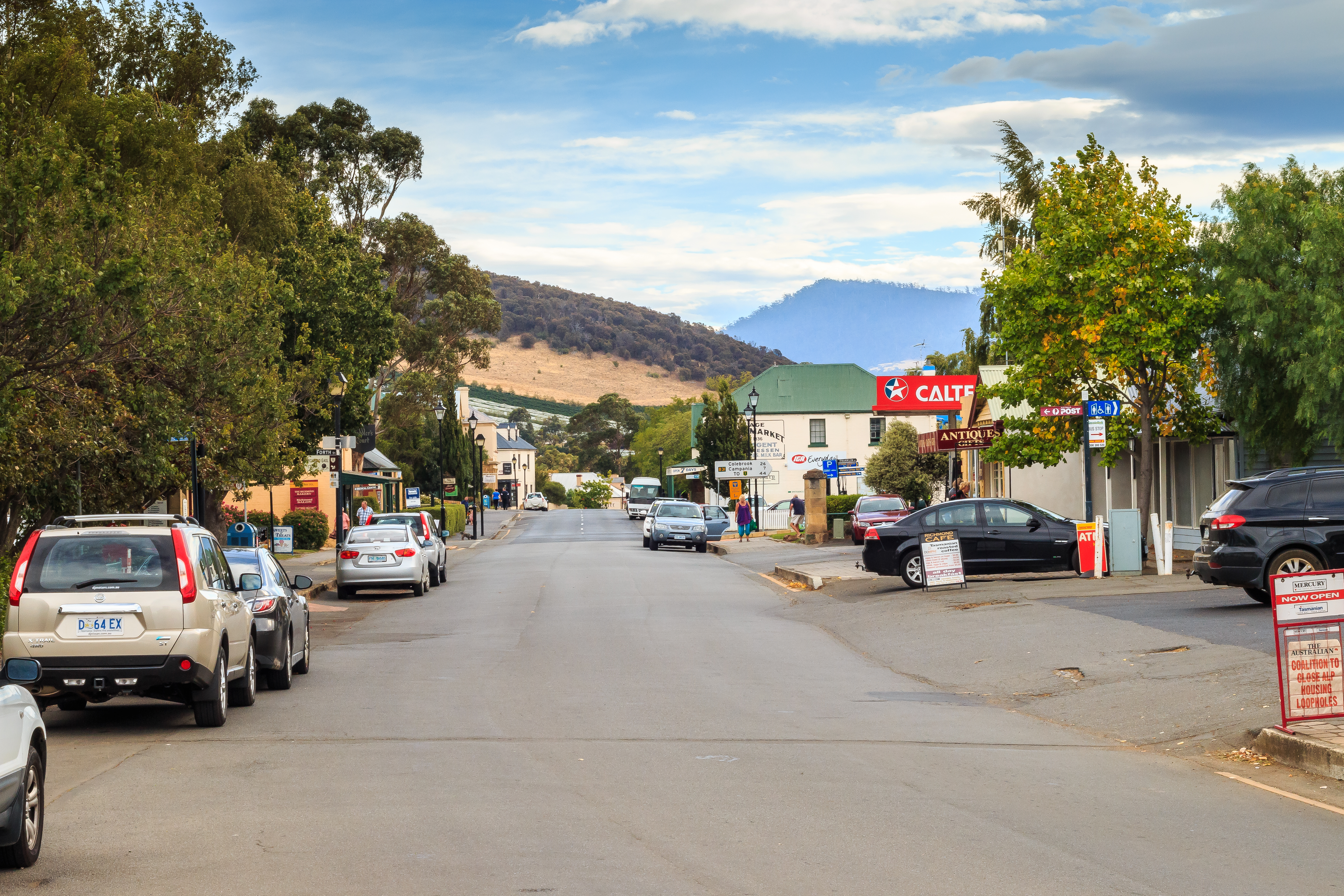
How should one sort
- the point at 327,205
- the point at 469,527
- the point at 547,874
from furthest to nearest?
the point at 469,527
the point at 327,205
the point at 547,874

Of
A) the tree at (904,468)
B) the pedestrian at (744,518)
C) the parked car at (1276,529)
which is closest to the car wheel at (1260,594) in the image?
the parked car at (1276,529)

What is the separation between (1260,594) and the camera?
1798cm

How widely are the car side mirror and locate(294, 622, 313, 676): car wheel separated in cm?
864

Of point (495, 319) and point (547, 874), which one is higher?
point (495, 319)

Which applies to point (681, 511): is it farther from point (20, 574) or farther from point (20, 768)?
point (20, 768)

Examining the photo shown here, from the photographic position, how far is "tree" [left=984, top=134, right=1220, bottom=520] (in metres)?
26.5

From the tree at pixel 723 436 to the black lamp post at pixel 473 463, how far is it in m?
13.1

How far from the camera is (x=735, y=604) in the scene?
24797 mm

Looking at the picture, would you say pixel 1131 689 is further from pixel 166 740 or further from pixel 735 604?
pixel 735 604

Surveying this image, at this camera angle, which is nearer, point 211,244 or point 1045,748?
point 1045,748

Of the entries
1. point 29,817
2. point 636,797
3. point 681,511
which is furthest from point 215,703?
point 681,511

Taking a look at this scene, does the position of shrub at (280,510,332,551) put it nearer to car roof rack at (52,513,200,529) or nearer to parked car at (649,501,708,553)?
parked car at (649,501,708,553)

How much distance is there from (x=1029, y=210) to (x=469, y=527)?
40.8 meters

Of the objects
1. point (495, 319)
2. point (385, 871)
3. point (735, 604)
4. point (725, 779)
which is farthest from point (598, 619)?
point (495, 319)
